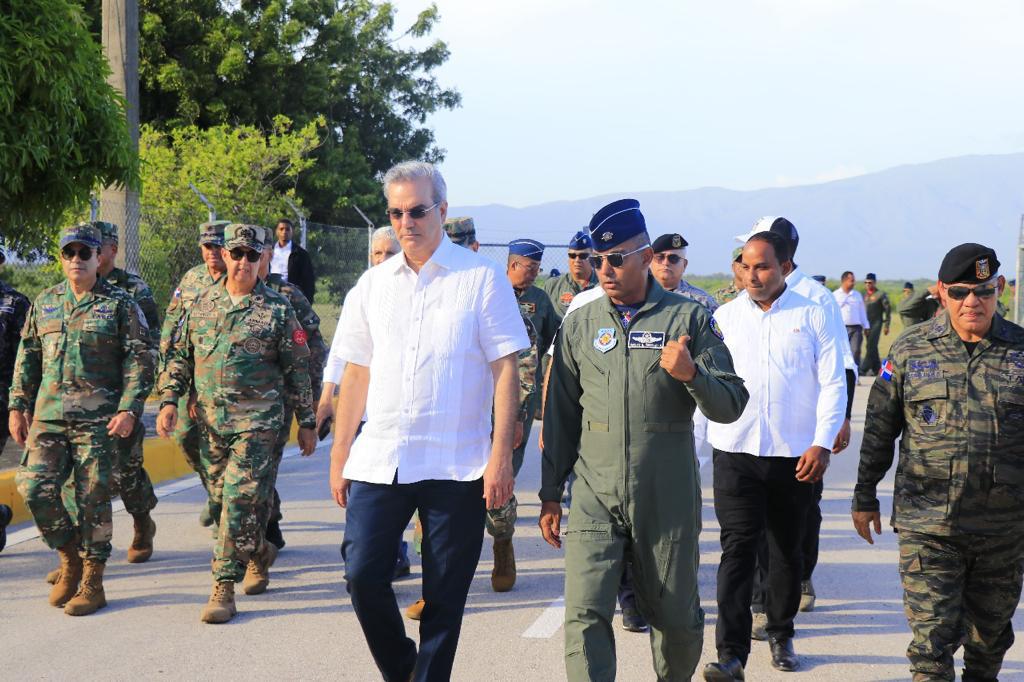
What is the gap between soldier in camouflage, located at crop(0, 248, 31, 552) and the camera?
7.48 meters

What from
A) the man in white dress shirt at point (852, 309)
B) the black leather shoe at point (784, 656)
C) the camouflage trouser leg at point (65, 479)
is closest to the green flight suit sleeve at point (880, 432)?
the black leather shoe at point (784, 656)

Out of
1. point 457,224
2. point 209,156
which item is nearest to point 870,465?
point 457,224

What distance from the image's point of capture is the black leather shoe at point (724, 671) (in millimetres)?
5090

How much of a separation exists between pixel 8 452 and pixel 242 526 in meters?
5.13

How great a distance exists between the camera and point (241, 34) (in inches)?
1012

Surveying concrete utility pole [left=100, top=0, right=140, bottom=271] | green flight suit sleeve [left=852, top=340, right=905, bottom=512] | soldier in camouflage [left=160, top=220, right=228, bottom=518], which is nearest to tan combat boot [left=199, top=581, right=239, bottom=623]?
soldier in camouflage [left=160, top=220, right=228, bottom=518]

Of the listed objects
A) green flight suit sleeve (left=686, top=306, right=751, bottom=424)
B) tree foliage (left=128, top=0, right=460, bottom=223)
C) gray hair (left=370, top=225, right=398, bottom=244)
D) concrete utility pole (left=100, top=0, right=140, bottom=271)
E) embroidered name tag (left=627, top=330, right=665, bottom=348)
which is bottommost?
green flight suit sleeve (left=686, top=306, right=751, bottom=424)

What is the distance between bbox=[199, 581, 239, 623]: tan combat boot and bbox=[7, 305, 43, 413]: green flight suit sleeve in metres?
1.60

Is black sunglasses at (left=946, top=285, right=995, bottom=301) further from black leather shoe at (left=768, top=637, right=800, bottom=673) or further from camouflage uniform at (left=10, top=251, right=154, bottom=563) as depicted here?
camouflage uniform at (left=10, top=251, right=154, bottom=563)

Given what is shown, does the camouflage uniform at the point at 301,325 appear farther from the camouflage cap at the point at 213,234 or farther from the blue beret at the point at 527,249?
the blue beret at the point at 527,249

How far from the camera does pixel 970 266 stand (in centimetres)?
444

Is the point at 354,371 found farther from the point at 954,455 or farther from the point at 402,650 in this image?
the point at 954,455

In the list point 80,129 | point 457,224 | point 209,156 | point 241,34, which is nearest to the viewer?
point 457,224

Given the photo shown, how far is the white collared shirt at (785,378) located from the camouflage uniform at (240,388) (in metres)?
2.40
